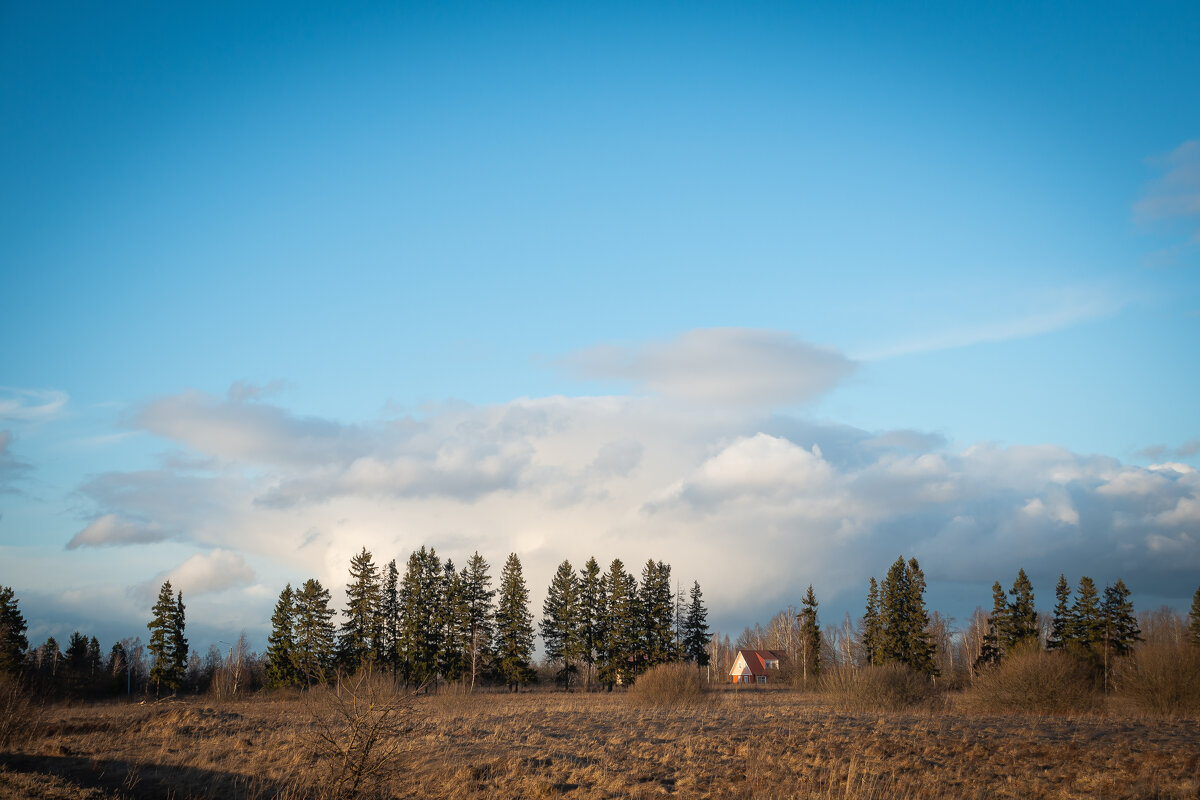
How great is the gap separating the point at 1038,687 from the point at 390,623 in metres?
48.6

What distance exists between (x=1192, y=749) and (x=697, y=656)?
5759 cm

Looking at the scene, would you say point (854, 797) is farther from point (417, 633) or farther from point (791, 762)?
point (417, 633)

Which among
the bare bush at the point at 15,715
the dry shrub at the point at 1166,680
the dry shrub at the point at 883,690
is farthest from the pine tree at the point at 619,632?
the bare bush at the point at 15,715

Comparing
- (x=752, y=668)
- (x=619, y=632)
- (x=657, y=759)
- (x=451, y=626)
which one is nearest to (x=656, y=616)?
(x=619, y=632)

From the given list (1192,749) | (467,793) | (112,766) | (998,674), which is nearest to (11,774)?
(112,766)

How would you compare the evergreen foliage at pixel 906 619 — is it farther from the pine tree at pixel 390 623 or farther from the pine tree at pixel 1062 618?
the pine tree at pixel 390 623

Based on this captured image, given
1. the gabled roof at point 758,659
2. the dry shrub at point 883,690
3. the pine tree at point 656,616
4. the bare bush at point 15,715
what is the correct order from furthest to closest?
the gabled roof at point 758,659 < the pine tree at point 656,616 < the dry shrub at point 883,690 < the bare bush at point 15,715

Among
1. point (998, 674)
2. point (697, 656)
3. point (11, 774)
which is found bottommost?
point (697, 656)

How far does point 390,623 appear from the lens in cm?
6253

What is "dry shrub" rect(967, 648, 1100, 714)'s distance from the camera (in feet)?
108

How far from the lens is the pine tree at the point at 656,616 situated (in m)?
66.0

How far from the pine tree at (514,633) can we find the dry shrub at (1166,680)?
1722 inches

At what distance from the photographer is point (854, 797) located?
14.5 m

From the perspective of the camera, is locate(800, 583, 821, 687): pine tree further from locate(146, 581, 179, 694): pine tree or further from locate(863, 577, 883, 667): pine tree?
locate(146, 581, 179, 694): pine tree
